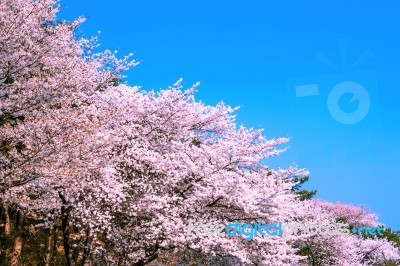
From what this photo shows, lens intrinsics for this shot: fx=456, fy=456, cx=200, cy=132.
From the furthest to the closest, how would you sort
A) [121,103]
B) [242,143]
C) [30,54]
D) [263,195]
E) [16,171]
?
1. [121,103]
2. [242,143]
3. [263,195]
4. [30,54]
5. [16,171]

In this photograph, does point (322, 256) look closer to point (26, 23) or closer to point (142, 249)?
point (142, 249)

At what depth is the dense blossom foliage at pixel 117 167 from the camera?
41.3 feet

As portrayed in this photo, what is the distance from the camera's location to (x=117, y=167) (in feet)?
49.4

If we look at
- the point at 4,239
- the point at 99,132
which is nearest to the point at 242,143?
the point at 99,132

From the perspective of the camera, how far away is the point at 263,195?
14.3 m

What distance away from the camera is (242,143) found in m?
15.6

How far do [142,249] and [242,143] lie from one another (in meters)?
4.81

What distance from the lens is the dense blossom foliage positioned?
12594mm

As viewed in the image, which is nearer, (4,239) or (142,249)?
(142,249)

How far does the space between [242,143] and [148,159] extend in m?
3.24

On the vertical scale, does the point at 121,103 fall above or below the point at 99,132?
above

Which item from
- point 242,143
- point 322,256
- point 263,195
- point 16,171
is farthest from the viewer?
point 322,256

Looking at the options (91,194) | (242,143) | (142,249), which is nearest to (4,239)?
(91,194)

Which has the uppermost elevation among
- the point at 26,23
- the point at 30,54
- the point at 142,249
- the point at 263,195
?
the point at 26,23
